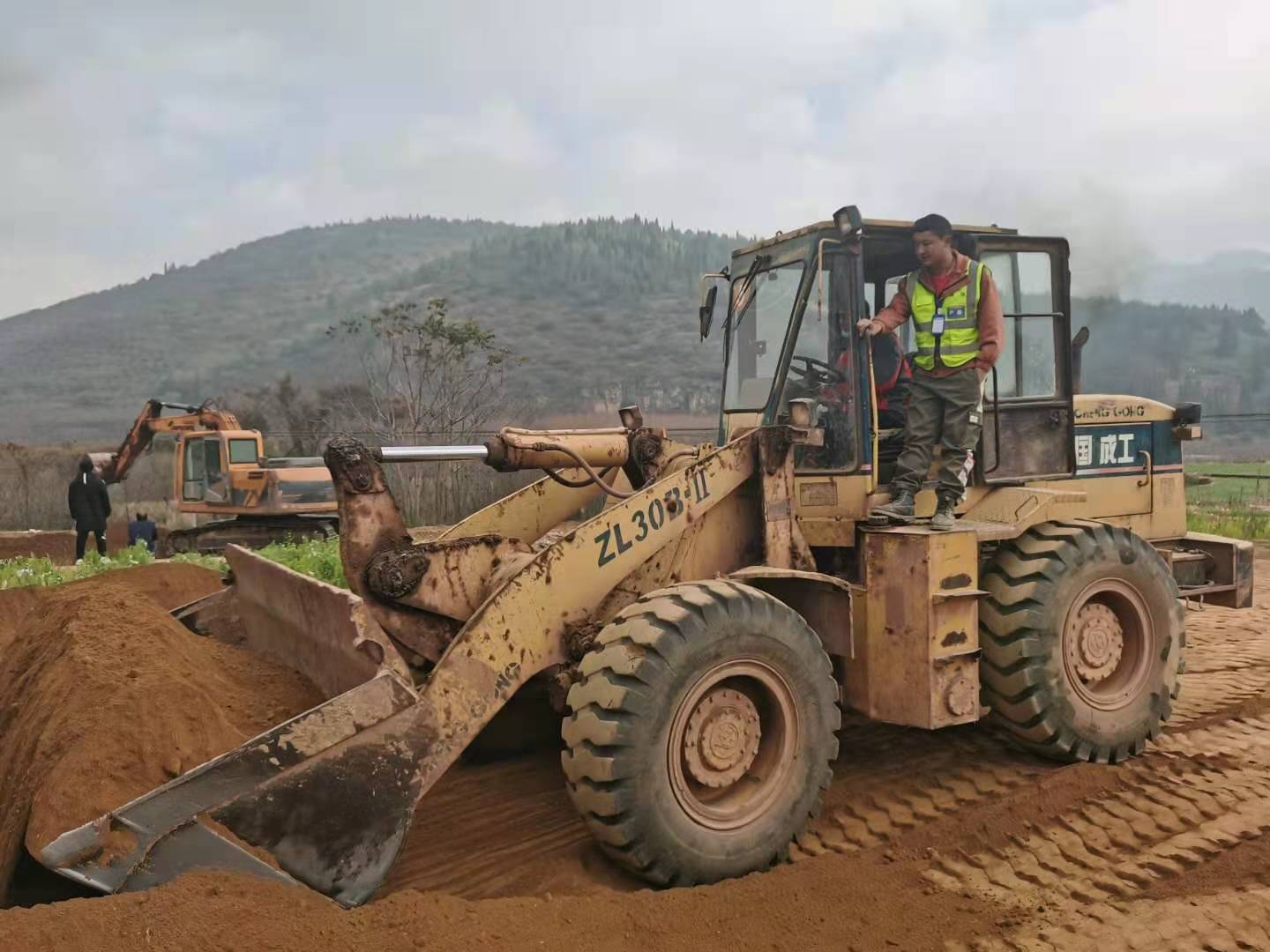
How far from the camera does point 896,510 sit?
5.05 metres

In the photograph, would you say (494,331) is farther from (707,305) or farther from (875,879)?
(875,879)

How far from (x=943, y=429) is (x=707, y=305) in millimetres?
1755

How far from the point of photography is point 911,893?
150 inches

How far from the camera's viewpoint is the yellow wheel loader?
3.45m

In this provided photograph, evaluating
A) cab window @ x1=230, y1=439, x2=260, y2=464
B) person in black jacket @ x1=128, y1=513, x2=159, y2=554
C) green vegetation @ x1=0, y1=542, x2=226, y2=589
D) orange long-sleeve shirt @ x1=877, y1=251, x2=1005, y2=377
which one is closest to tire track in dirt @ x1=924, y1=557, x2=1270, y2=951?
orange long-sleeve shirt @ x1=877, y1=251, x2=1005, y2=377

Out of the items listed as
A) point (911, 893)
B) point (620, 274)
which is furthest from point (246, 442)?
point (620, 274)

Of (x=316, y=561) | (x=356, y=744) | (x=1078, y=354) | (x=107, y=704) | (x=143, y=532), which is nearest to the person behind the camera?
(x=356, y=744)

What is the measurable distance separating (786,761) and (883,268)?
3210 mm

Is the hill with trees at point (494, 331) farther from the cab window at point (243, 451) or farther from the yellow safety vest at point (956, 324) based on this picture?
the yellow safety vest at point (956, 324)

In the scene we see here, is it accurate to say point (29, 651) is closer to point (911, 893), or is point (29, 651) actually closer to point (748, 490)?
point (748, 490)

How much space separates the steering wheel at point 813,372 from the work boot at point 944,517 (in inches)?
33.1

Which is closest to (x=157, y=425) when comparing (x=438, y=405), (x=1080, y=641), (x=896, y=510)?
(x=438, y=405)

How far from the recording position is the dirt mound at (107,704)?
3.34 m

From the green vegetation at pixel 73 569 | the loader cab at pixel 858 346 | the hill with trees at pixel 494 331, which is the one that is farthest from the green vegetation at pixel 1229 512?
the hill with trees at pixel 494 331
